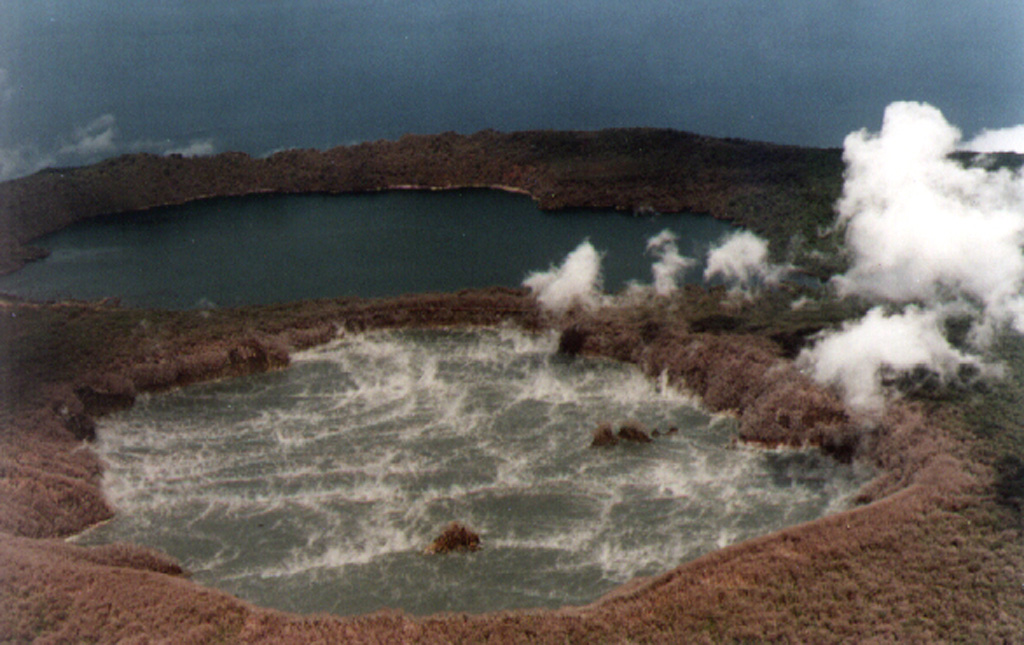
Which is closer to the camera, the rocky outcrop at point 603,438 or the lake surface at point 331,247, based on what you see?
the rocky outcrop at point 603,438

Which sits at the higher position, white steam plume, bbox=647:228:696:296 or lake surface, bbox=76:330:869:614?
white steam plume, bbox=647:228:696:296


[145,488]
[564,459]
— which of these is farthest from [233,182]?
[564,459]

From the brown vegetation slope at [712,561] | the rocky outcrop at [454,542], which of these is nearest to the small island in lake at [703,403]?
the brown vegetation slope at [712,561]

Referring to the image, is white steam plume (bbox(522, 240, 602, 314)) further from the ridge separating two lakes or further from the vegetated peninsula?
the vegetated peninsula

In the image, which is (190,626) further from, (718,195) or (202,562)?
(718,195)

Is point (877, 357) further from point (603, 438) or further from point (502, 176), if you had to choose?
point (502, 176)

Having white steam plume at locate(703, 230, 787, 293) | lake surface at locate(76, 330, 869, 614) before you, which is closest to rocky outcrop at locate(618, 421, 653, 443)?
lake surface at locate(76, 330, 869, 614)

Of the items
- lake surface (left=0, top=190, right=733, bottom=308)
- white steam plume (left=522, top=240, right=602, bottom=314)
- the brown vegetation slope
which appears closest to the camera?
the brown vegetation slope

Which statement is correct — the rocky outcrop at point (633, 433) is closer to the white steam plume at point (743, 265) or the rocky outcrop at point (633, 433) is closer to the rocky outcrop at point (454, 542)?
the rocky outcrop at point (454, 542)
